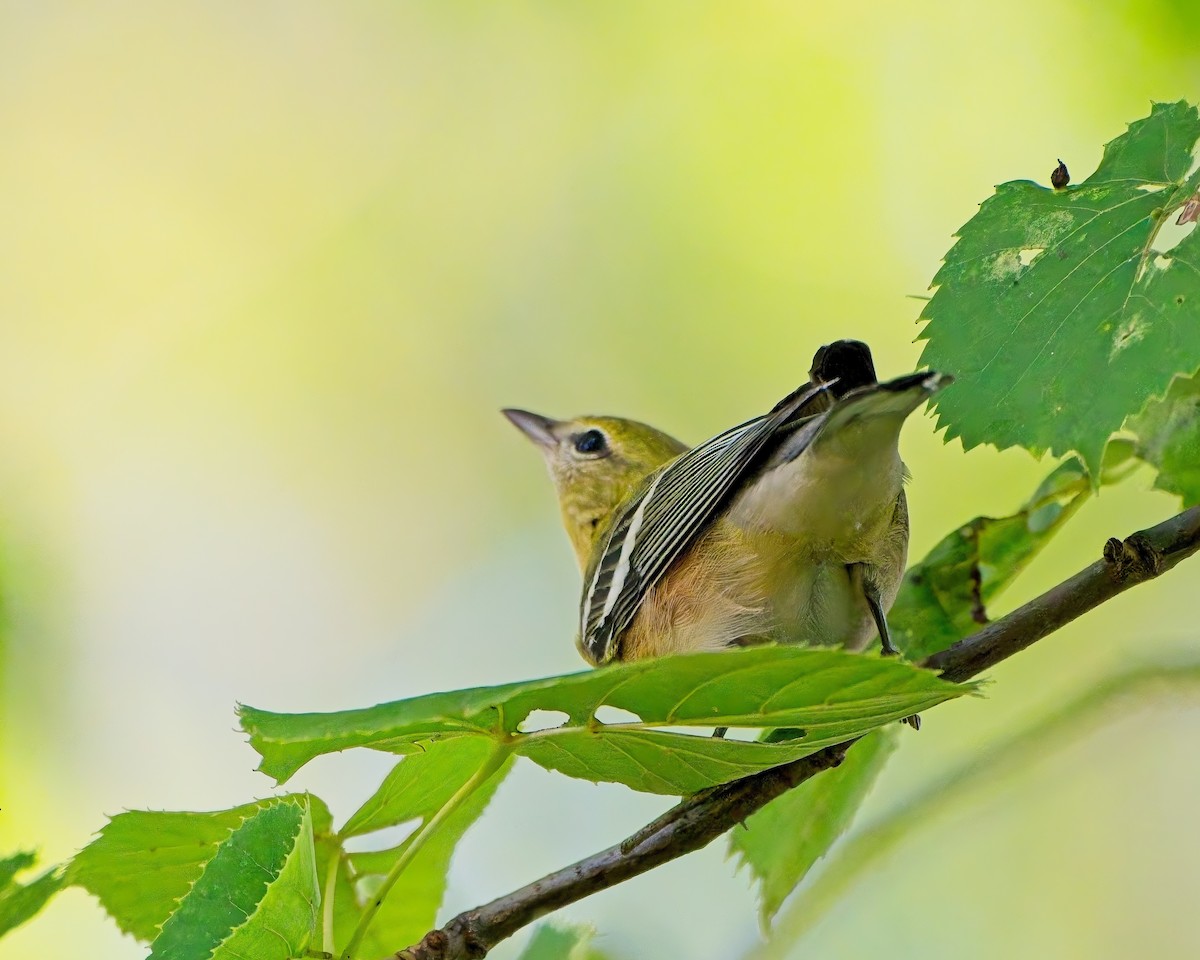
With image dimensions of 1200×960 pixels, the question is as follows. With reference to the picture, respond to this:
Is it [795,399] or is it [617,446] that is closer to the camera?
[795,399]

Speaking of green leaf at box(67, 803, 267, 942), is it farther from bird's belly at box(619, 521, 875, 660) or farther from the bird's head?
the bird's head

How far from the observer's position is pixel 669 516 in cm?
288

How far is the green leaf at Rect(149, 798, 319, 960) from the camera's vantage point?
145 centimetres

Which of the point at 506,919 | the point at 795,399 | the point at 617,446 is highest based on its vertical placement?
the point at 617,446

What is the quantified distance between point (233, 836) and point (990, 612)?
1.55 m

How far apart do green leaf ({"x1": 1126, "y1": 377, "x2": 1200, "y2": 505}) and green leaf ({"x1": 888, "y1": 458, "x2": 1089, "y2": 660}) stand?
7 cm

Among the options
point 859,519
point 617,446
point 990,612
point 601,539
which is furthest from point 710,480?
point 617,446

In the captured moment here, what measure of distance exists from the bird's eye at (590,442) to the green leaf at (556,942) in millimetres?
2262

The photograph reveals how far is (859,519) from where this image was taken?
97.5 inches

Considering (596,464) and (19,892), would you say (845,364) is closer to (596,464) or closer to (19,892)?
(19,892)

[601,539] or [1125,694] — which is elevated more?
[601,539]

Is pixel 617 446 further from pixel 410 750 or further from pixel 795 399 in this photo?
pixel 410 750

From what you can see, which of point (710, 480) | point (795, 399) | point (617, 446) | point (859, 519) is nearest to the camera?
point (795, 399)

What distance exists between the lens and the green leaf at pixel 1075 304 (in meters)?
1.76
